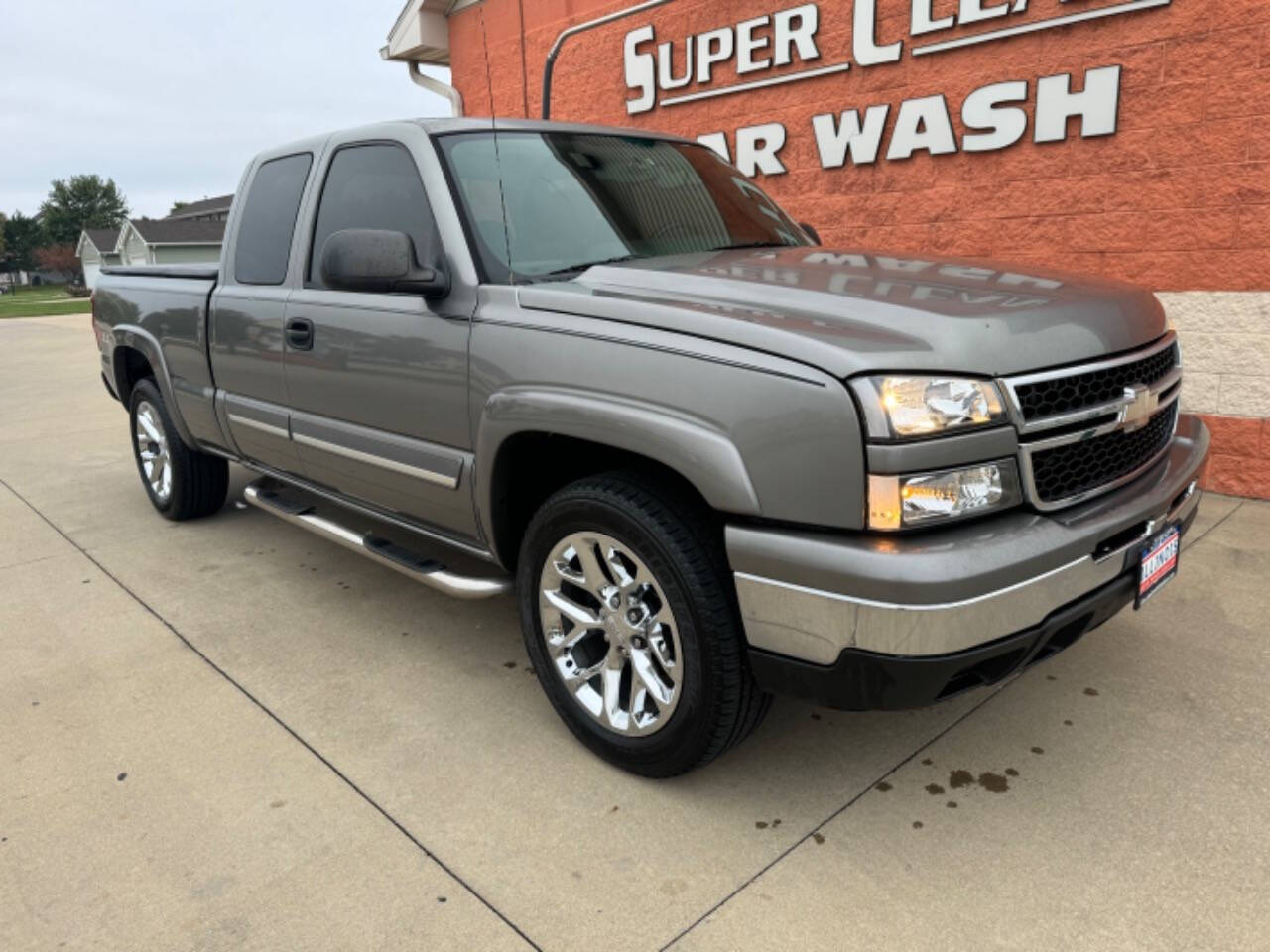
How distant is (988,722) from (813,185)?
15.2ft

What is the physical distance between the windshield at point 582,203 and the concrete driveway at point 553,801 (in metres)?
1.48

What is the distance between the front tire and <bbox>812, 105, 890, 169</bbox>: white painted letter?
4540mm

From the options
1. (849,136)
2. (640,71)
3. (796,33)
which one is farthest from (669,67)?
(849,136)

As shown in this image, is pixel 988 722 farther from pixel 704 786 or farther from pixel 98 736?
pixel 98 736

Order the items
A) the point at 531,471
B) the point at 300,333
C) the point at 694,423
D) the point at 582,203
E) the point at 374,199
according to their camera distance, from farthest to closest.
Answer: the point at 300,333
the point at 374,199
the point at 582,203
the point at 531,471
the point at 694,423

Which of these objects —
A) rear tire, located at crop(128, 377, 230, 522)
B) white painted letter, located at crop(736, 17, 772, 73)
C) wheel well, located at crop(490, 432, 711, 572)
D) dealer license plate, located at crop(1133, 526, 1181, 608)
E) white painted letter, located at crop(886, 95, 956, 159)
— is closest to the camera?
dealer license plate, located at crop(1133, 526, 1181, 608)

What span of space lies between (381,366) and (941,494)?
1930mm

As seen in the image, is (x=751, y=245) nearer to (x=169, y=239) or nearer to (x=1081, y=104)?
(x=1081, y=104)

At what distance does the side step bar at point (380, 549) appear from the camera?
2.98 m

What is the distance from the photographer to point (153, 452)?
5.34m

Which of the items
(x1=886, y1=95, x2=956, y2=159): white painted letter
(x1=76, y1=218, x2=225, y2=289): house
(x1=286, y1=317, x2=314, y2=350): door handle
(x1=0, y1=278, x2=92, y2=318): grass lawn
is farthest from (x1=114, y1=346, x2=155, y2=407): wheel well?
(x1=76, y1=218, x2=225, y2=289): house

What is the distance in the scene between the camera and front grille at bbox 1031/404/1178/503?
221 cm

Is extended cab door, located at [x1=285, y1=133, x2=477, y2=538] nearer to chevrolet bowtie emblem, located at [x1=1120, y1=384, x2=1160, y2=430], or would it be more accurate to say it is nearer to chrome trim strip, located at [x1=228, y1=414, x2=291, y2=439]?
chrome trim strip, located at [x1=228, y1=414, x2=291, y2=439]

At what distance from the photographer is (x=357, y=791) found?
2.64m
